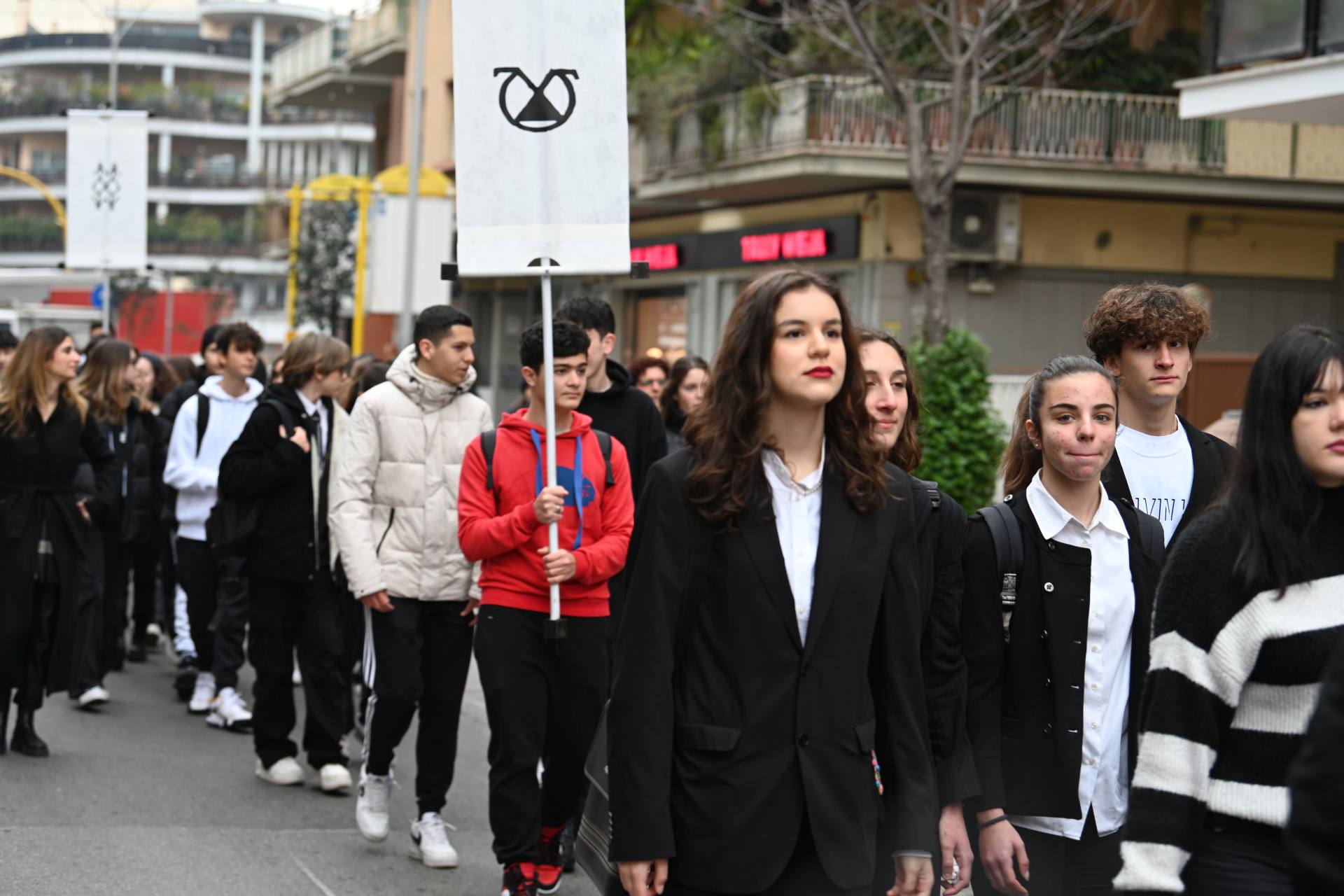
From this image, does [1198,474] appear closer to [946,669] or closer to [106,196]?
[946,669]

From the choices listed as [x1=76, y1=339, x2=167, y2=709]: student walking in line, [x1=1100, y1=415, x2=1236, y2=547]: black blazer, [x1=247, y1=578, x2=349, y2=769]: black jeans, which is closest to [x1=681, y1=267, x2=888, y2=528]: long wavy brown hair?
[x1=1100, y1=415, x2=1236, y2=547]: black blazer

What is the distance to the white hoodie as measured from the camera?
36.1 ft

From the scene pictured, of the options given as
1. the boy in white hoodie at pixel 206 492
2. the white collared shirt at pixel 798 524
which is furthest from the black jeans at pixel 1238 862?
the boy in white hoodie at pixel 206 492

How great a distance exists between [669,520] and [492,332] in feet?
120

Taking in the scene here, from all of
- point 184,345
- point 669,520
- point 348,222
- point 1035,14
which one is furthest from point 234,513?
point 184,345

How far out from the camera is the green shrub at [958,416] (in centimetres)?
1723

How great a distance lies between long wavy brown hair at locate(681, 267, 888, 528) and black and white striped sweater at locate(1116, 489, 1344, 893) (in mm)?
948

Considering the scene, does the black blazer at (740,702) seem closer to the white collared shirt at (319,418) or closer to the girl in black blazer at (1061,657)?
the girl in black blazer at (1061,657)

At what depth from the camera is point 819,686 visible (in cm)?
387

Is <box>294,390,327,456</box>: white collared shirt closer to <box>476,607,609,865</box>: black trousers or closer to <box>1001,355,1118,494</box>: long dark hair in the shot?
<box>476,607,609,865</box>: black trousers

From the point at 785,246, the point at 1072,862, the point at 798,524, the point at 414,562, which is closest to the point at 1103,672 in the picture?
the point at 1072,862

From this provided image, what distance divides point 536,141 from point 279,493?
3.07 metres

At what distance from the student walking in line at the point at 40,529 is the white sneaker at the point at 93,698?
1198 millimetres

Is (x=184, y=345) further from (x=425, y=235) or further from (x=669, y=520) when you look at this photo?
(x=669, y=520)
